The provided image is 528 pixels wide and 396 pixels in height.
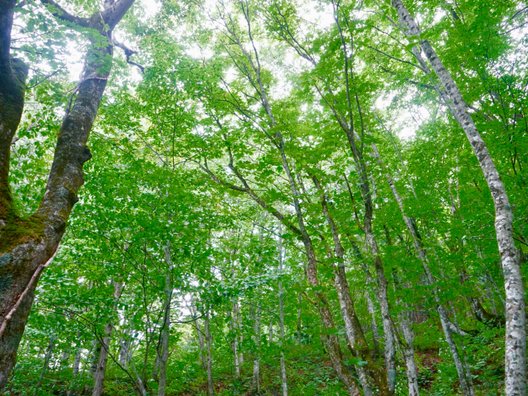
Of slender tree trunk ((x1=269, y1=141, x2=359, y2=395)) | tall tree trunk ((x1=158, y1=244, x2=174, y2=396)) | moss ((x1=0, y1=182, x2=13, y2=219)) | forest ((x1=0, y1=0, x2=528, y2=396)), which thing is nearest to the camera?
moss ((x1=0, y1=182, x2=13, y2=219))

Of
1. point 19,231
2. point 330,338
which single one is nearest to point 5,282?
point 19,231

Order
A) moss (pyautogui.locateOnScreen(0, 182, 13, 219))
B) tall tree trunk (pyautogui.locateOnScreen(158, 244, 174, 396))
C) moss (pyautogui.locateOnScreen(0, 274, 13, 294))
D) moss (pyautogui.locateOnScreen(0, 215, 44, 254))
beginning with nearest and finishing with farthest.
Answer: moss (pyautogui.locateOnScreen(0, 274, 13, 294)), moss (pyautogui.locateOnScreen(0, 215, 44, 254)), moss (pyautogui.locateOnScreen(0, 182, 13, 219)), tall tree trunk (pyautogui.locateOnScreen(158, 244, 174, 396))

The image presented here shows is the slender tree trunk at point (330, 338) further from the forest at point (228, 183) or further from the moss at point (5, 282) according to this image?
the moss at point (5, 282)

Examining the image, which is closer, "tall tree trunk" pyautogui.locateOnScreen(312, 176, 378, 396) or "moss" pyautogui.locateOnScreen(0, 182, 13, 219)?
"moss" pyautogui.locateOnScreen(0, 182, 13, 219)

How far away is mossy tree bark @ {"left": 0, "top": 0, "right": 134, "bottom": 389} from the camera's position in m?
2.16

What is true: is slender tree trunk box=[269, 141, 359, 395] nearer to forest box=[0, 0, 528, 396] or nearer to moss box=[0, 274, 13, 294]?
forest box=[0, 0, 528, 396]

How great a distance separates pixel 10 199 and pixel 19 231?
17.9 inches

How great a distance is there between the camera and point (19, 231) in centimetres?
244

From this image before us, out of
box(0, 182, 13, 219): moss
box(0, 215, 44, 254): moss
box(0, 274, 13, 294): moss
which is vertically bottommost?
box(0, 274, 13, 294): moss

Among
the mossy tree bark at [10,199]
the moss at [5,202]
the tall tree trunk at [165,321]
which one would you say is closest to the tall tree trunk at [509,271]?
the tall tree trunk at [165,321]

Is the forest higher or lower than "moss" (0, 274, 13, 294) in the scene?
higher

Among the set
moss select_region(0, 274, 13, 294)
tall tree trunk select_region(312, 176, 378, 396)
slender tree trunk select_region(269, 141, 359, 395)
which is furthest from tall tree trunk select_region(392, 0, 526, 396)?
moss select_region(0, 274, 13, 294)

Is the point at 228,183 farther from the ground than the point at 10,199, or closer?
farther from the ground

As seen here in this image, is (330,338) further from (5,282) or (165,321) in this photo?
(5,282)
